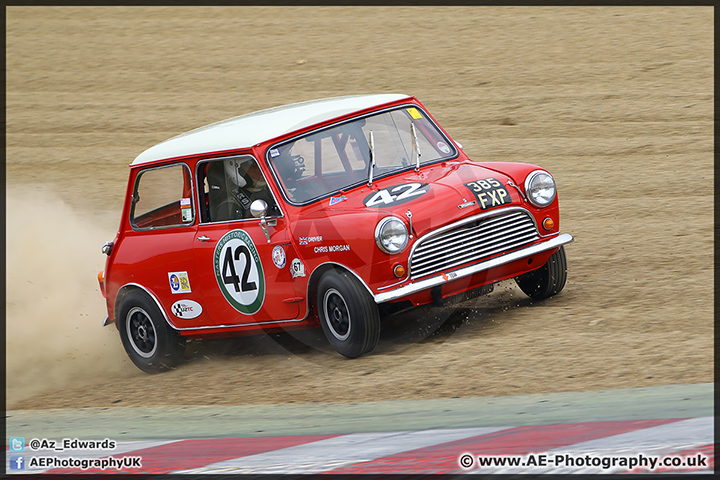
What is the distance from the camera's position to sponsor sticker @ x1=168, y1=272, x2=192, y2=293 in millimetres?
7297

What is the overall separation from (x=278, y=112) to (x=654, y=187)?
16.9 ft

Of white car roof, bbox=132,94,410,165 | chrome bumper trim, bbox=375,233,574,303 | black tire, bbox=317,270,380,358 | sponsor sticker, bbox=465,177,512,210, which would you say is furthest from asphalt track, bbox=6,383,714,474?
white car roof, bbox=132,94,410,165

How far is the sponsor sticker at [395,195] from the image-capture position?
6.46m

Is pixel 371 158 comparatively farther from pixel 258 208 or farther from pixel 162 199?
pixel 162 199

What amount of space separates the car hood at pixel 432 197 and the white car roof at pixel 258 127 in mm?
688

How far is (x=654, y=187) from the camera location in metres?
10.7

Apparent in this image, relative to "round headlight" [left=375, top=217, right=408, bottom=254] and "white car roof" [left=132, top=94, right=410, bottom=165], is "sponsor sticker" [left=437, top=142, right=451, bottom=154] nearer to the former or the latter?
"white car roof" [left=132, top=94, right=410, bottom=165]

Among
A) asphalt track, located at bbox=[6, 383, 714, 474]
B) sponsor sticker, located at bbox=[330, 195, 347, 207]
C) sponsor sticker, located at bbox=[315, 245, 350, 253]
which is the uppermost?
sponsor sticker, located at bbox=[330, 195, 347, 207]

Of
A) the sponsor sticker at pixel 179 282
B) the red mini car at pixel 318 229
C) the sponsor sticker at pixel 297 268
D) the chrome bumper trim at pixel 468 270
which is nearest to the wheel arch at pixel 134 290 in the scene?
the red mini car at pixel 318 229

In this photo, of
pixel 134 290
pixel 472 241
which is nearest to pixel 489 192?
pixel 472 241

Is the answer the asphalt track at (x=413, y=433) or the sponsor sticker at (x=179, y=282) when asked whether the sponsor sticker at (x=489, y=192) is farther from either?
the sponsor sticker at (x=179, y=282)

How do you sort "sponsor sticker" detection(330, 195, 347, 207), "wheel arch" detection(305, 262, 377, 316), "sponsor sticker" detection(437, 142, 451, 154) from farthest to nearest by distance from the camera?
"sponsor sticker" detection(437, 142, 451, 154) → "sponsor sticker" detection(330, 195, 347, 207) → "wheel arch" detection(305, 262, 377, 316)

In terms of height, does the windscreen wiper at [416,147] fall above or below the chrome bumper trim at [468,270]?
above

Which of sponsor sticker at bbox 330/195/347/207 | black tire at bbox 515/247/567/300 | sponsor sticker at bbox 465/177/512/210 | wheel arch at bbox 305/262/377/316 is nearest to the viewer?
wheel arch at bbox 305/262/377/316
